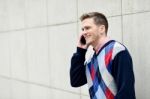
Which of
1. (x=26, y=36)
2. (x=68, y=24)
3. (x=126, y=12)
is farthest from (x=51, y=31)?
(x=126, y=12)

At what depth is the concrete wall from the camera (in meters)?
3.96

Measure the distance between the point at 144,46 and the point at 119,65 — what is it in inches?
34.4

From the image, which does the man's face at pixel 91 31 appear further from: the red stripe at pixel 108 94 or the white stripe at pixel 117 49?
the red stripe at pixel 108 94

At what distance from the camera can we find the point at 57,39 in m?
5.93

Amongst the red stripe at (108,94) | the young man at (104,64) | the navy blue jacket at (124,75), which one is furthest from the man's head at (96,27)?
the red stripe at (108,94)

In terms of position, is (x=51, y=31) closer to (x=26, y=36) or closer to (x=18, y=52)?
(x=26, y=36)

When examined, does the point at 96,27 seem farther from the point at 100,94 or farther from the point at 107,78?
the point at 100,94

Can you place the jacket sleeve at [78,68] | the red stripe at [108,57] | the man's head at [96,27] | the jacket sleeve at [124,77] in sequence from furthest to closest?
1. the jacket sleeve at [78,68]
2. the man's head at [96,27]
3. the red stripe at [108,57]
4. the jacket sleeve at [124,77]

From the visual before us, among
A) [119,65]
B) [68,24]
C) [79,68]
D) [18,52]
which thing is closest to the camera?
[119,65]

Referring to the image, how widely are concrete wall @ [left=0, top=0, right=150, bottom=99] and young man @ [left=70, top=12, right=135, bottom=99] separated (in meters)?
0.65

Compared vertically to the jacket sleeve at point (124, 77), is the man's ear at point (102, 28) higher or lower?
higher

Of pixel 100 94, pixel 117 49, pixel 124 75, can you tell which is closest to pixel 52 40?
pixel 100 94

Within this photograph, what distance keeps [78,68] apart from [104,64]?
550mm

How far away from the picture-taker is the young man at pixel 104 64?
3.09m
